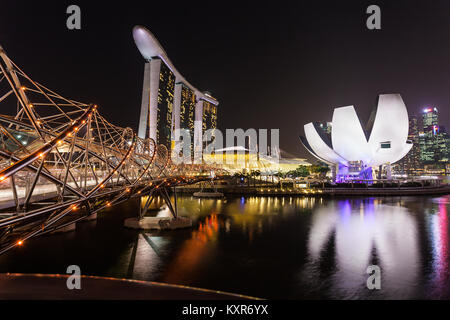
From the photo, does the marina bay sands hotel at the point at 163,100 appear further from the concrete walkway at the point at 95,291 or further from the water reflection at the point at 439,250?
the concrete walkway at the point at 95,291

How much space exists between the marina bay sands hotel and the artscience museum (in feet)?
77.8

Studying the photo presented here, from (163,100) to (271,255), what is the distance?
209 feet

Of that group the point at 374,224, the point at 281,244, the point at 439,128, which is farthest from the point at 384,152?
the point at 439,128

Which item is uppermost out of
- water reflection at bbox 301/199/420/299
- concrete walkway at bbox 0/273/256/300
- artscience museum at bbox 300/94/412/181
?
artscience museum at bbox 300/94/412/181

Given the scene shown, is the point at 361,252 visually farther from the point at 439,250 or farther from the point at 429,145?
the point at 429,145

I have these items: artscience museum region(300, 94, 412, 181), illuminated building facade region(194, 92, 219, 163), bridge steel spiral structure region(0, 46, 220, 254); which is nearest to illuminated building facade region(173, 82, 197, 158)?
illuminated building facade region(194, 92, 219, 163)

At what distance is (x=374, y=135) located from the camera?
3603cm

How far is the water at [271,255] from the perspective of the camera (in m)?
8.17

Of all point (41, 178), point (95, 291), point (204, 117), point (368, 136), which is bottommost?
point (95, 291)

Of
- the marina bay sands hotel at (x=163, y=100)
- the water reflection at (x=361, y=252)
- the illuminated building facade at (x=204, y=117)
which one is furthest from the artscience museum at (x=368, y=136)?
the illuminated building facade at (x=204, y=117)

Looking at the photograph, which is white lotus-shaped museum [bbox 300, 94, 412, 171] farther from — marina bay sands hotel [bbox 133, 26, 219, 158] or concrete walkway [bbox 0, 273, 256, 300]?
concrete walkway [bbox 0, 273, 256, 300]

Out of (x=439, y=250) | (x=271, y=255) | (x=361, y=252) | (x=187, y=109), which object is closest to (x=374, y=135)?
(x=439, y=250)

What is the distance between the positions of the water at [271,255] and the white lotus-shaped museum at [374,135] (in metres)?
19.9

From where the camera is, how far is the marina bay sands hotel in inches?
2194
